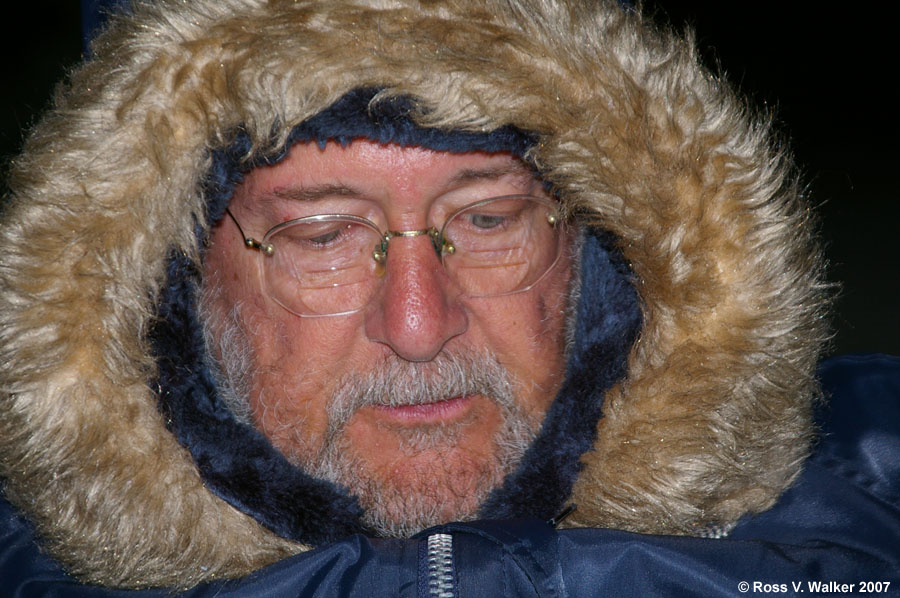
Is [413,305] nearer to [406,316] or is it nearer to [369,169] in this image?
[406,316]

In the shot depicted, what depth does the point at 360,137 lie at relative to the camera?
150 centimetres

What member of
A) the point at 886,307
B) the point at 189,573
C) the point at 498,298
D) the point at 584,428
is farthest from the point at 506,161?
the point at 886,307

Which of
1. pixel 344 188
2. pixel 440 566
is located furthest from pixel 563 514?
pixel 344 188

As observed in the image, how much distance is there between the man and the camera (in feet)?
4.37

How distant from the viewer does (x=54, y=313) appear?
1.31 metres

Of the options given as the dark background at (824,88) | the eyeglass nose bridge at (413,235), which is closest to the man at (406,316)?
the eyeglass nose bridge at (413,235)

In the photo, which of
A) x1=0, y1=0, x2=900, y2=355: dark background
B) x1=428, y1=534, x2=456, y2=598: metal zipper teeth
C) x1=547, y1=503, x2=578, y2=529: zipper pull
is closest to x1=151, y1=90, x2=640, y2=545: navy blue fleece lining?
x1=547, y1=503, x2=578, y2=529: zipper pull

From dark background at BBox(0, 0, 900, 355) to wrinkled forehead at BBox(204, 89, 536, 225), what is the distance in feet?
13.4

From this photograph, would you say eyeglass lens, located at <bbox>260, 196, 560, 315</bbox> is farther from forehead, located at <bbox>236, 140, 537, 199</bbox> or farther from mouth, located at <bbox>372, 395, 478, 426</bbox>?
mouth, located at <bbox>372, 395, 478, 426</bbox>

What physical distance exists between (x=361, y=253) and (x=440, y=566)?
60 cm

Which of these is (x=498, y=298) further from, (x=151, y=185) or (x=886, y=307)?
(x=886, y=307)

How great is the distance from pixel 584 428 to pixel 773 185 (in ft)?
1.82

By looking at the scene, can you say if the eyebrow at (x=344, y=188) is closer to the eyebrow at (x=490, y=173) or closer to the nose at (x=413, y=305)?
the eyebrow at (x=490, y=173)

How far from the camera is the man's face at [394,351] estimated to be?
1561 mm
